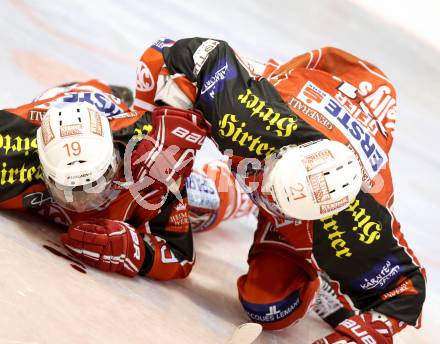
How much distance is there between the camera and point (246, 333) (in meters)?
2.17

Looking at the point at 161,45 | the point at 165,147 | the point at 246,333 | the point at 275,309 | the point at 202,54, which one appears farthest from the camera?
the point at 161,45

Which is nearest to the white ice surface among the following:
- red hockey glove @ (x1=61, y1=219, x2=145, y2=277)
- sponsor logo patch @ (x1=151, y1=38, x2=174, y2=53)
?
red hockey glove @ (x1=61, y1=219, x2=145, y2=277)

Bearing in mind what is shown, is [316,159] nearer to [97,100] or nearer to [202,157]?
[97,100]

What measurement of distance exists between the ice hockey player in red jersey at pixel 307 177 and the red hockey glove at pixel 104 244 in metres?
0.24

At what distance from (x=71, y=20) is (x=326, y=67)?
7.31 ft

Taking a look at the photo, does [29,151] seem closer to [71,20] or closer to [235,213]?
[235,213]

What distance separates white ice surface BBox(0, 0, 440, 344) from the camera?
→ 1.91 meters

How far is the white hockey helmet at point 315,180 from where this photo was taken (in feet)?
7.39

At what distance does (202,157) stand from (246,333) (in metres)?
1.81

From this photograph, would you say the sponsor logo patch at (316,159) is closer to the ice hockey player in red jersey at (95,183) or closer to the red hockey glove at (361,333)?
the ice hockey player in red jersey at (95,183)

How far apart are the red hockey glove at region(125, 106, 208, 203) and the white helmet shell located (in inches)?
7.2

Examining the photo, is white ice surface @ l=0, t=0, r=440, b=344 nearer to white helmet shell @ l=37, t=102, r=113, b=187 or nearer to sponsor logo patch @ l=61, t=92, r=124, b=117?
white helmet shell @ l=37, t=102, r=113, b=187

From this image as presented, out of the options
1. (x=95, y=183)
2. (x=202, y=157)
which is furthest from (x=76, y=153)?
(x=202, y=157)

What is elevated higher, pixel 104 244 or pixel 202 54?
pixel 202 54
